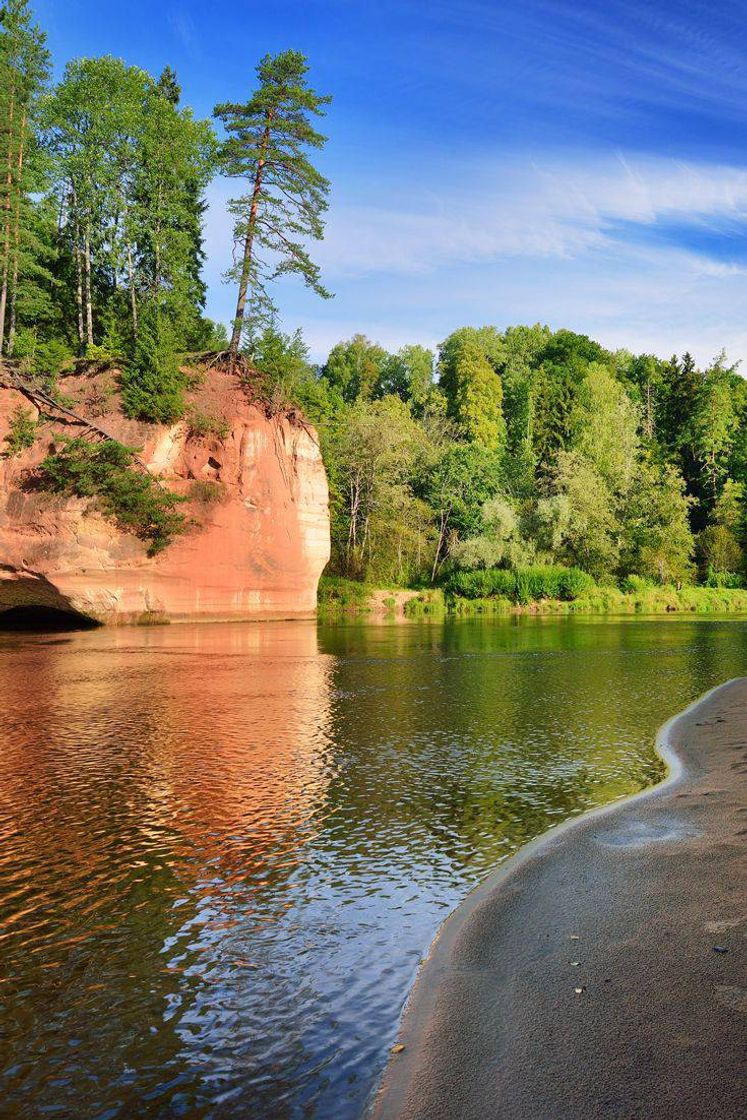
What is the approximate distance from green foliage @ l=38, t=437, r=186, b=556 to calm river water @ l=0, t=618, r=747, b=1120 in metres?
16.7

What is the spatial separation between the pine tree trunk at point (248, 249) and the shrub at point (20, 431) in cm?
1165

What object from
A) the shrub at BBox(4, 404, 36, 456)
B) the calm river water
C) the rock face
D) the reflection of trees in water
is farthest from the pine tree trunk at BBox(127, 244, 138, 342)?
the calm river water

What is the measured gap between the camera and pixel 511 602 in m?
57.2

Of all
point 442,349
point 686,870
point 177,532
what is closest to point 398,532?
point 177,532

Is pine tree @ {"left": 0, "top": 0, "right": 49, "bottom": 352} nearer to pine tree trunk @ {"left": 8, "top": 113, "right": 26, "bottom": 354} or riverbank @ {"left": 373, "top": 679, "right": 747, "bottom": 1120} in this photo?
pine tree trunk @ {"left": 8, "top": 113, "right": 26, "bottom": 354}

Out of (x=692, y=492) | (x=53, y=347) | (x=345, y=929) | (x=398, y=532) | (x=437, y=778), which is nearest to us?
(x=345, y=929)

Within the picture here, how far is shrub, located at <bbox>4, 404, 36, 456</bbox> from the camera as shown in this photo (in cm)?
3434

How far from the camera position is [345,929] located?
221 inches

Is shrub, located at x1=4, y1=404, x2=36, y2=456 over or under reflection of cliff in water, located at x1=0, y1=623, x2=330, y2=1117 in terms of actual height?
over

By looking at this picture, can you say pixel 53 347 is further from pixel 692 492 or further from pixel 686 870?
pixel 692 492

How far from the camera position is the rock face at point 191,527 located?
33.9 meters

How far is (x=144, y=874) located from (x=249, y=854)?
96cm

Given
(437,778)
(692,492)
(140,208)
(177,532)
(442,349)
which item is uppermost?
(442,349)

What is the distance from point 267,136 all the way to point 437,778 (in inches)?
1678
